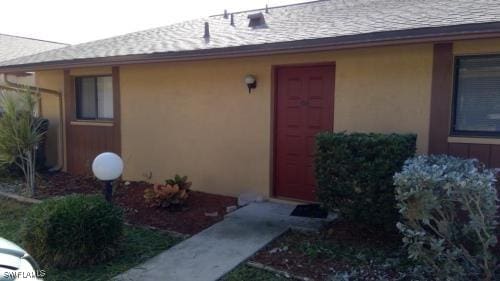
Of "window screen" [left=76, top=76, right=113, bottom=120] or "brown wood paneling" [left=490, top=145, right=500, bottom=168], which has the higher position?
"window screen" [left=76, top=76, right=113, bottom=120]

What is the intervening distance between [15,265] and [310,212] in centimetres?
414

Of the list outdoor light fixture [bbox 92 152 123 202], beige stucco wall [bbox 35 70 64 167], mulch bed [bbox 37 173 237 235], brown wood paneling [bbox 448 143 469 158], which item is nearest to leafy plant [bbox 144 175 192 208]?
mulch bed [bbox 37 173 237 235]

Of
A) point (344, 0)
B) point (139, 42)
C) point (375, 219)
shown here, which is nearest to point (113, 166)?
point (375, 219)

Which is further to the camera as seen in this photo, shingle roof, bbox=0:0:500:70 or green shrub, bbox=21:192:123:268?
shingle roof, bbox=0:0:500:70

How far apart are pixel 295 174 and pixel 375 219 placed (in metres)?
2.14

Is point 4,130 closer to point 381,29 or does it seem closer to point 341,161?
point 341,161

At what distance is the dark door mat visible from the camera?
5.61 meters

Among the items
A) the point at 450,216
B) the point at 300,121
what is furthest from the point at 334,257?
the point at 300,121

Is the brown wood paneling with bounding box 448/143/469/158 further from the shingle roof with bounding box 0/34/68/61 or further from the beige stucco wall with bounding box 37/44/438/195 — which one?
the shingle roof with bounding box 0/34/68/61

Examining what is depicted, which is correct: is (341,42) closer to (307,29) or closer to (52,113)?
(307,29)

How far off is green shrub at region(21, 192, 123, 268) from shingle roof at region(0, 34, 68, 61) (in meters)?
12.4

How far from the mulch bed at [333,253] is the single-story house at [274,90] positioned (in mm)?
1369

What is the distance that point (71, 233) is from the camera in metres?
4.14

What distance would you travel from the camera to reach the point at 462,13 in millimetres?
4699
